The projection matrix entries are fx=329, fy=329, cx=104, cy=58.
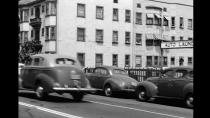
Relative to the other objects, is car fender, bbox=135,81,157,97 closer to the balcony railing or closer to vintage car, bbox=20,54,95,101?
vintage car, bbox=20,54,95,101

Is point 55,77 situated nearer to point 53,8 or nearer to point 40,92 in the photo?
point 40,92

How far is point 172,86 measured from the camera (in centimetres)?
1298

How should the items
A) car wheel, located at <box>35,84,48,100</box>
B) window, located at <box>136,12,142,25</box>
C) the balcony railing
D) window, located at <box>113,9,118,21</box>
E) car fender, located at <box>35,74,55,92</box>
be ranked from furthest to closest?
1. window, located at <box>136,12,142,25</box>
2. window, located at <box>113,9,118,21</box>
3. the balcony railing
4. car wheel, located at <box>35,84,48,100</box>
5. car fender, located at <box>35,74,55,92</box>

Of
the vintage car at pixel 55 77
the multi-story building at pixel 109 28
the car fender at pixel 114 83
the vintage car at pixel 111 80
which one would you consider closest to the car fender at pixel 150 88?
the vintage car at pixel 111 80

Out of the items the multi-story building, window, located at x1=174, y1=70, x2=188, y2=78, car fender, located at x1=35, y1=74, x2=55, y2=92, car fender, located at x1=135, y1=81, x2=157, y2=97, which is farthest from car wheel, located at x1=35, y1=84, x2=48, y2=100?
the multi-story building

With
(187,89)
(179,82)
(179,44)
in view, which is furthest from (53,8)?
(187,89)

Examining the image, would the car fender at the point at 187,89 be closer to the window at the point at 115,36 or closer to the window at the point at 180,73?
the window at the point at 180,73

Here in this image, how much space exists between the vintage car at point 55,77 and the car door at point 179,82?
10.5 ft

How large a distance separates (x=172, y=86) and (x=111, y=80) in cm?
401

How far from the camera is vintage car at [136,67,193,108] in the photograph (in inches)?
479

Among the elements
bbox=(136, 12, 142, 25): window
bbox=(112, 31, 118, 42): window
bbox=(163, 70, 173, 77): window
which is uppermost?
bbox=(136, 12, 142, 25): window

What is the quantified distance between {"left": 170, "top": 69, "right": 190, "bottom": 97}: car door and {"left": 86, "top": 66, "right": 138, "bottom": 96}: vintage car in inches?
124
